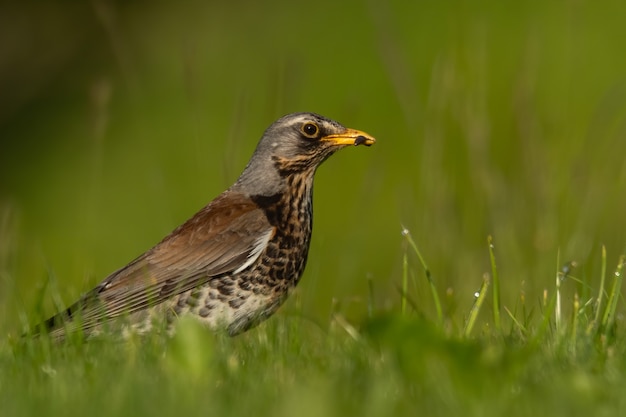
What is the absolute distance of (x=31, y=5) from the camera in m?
15.1

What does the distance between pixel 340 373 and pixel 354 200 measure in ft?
23.6

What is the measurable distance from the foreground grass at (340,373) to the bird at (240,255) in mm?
861

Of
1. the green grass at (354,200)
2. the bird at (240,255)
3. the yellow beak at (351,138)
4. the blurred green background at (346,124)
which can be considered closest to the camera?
Answer: the green grass at (354,200)

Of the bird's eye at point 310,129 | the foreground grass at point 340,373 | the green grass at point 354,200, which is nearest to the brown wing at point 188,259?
the green grass at point 354,200

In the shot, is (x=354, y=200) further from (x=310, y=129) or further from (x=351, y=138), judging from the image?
(x=351, y=138)

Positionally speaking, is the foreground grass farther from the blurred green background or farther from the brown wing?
the brown wing

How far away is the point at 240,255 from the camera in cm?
594

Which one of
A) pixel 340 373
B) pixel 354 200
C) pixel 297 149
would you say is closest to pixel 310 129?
pixel 297 149

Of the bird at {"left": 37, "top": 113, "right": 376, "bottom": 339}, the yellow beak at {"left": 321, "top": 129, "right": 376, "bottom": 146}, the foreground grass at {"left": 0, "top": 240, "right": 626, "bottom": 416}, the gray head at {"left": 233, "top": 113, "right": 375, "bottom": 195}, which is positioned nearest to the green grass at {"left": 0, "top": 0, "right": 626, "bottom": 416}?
the foreground grass at {"left": 0, "top": 240, "right": 626, "bottom": 416}

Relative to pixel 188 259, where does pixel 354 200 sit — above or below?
below

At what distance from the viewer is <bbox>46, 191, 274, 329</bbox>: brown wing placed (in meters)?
5.91

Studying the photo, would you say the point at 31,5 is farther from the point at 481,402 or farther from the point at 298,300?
the point at 481,402

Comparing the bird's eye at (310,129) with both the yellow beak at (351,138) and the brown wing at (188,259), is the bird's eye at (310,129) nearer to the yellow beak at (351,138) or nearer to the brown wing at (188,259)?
the yellow beak at (351,138)

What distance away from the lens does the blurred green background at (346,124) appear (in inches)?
291
